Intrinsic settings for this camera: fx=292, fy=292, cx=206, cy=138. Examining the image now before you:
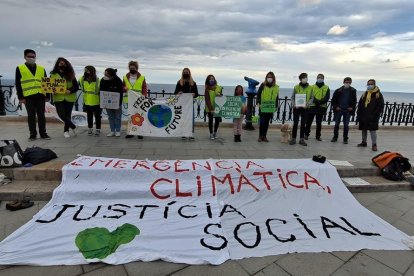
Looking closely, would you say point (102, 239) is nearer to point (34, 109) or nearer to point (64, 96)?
point (34, 109)

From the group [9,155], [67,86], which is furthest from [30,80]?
[9,155]

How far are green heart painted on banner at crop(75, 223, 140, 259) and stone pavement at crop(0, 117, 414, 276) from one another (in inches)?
6.9

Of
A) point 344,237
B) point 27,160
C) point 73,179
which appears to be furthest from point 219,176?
point 27,160

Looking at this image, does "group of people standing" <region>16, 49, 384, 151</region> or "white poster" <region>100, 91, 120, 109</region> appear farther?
"white poster" <region>100, 91, 120, 109</region>

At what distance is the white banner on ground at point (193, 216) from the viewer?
322 cm

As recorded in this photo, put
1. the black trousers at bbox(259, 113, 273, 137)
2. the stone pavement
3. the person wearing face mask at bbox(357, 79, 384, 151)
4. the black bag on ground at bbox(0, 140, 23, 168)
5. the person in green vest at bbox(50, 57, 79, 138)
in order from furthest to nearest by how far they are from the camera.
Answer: the black trousers at bbox(259, 113, 273, 137)
the person wearing face mask at bbox(357, 79, 384, 151)
the person in green vest at bbox(50, 57, 79, 138)
the black bag on ground at bbox(0, 140, 23, 168)
the stone pavement

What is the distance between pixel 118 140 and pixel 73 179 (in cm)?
285

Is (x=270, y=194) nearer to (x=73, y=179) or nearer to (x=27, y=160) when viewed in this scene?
(x=73, y=179)

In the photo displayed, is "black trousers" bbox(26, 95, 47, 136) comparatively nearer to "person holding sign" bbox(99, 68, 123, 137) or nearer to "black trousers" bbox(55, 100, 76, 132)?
"black trousers" bbox(55, 100, 76, 132)

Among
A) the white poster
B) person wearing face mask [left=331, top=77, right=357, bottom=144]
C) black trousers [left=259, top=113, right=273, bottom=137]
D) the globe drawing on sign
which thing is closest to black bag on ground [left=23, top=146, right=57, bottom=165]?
the white poster

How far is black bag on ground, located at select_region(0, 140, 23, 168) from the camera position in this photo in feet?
15.9

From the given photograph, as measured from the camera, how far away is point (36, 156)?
17.1 feet

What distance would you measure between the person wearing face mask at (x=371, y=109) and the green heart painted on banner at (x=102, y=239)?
6.77 meters

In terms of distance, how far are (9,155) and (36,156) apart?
1.36 ft
